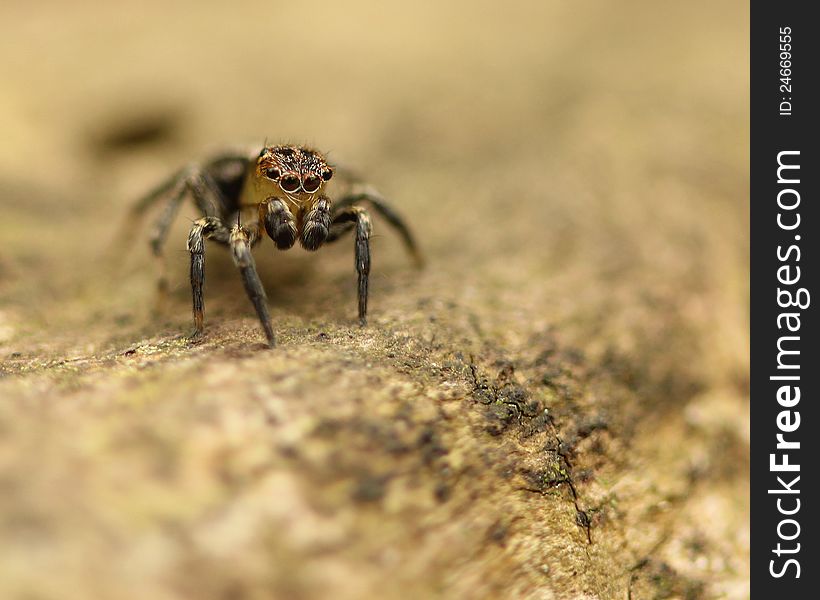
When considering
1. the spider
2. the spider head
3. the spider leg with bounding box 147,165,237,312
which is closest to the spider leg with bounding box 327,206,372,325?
the spider

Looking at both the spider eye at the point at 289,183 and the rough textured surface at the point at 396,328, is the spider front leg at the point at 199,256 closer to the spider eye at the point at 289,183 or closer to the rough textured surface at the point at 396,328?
the rough textured surface at the point at 396,328

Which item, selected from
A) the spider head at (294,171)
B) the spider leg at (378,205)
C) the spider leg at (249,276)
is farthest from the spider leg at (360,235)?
the spider leg at (249,276)

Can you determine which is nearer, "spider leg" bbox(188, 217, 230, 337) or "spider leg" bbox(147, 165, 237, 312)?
"spider leg" bbox(188, 217, 230, 337)

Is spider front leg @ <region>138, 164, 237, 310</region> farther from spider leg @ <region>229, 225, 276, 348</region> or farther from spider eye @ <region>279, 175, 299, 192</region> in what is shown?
spider leg @ <region>229, 225, 276, 348</region>
